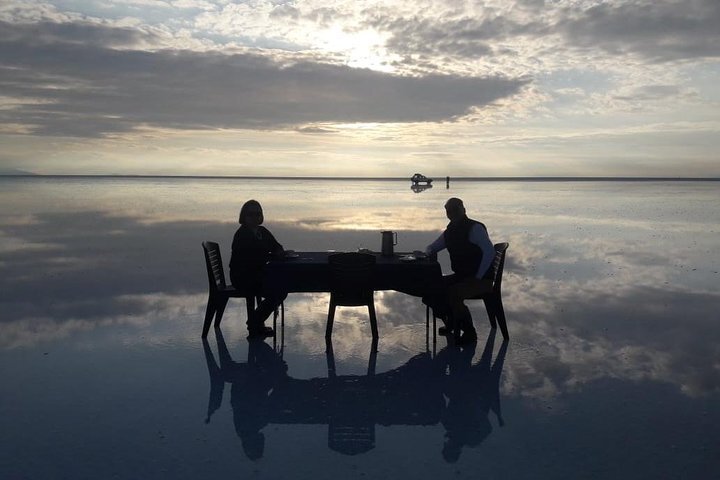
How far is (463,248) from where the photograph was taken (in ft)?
21.9

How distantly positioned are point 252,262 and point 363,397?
233 cm

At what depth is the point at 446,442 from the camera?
4191 mm

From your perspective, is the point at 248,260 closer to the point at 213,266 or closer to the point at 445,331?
the point at 213,266

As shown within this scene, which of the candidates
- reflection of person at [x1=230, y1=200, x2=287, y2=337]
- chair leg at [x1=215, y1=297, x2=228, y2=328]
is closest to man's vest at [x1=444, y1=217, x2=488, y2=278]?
reflection of person at [x1=230, y1=200, x2=287, y2=337]

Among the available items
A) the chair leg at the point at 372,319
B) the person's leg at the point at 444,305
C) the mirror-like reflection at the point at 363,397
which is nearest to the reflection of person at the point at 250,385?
the mirror-like reflection at the point at 363,397

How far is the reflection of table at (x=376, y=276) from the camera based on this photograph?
6520 mm

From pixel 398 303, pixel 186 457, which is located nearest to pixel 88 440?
pixel 186 457

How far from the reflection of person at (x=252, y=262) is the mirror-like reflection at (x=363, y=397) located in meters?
0.52

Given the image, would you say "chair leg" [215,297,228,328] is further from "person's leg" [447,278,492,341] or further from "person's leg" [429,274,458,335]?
"person's leg" [447,278,492,341]

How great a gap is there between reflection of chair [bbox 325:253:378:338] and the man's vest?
95cm

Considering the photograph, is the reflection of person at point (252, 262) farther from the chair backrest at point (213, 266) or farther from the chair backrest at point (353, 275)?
the chair backrest at point (353, 275)

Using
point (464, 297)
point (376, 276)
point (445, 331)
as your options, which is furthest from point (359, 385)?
point (445, 331)

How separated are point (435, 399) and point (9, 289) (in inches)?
293

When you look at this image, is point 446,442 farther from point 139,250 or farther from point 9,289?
point 139,250
